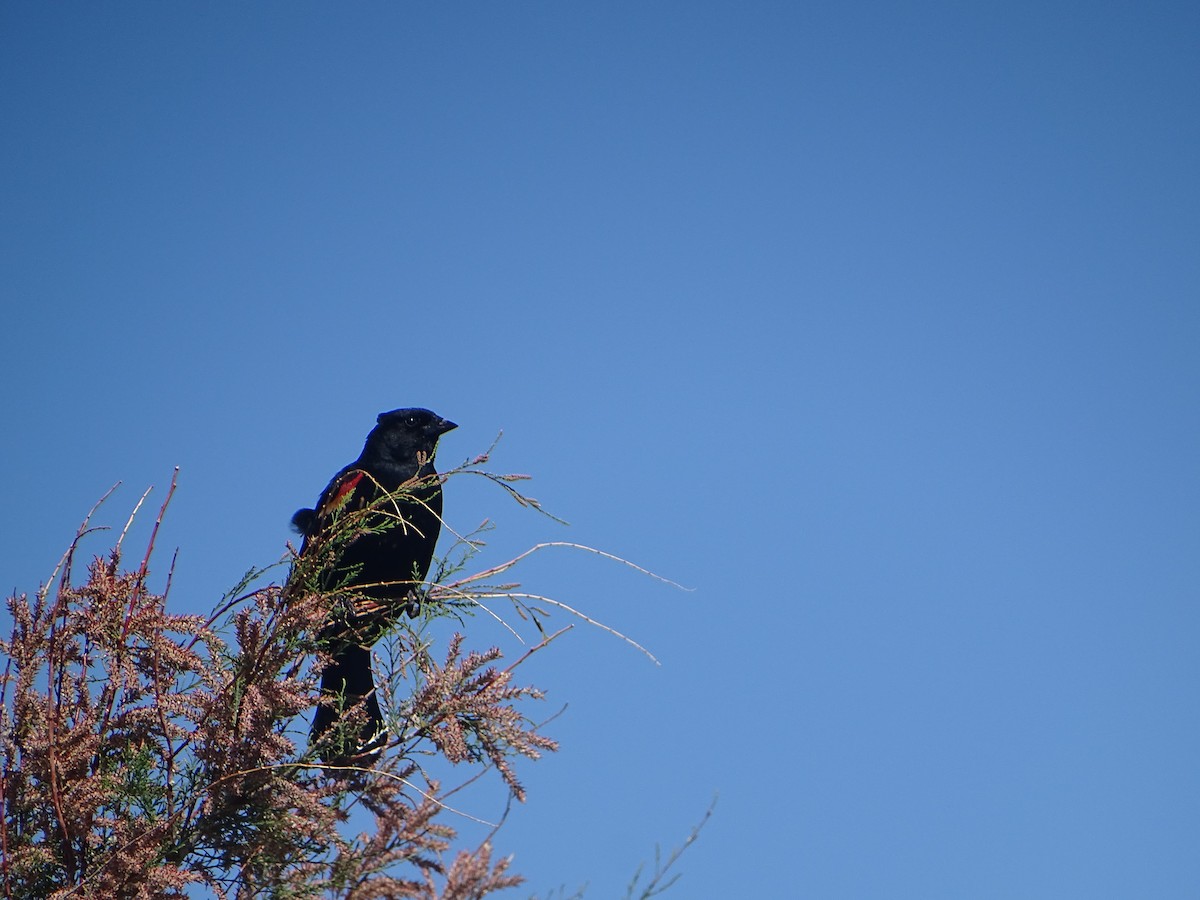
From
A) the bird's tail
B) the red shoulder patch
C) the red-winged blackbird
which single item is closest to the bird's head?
the red-winged blackbird

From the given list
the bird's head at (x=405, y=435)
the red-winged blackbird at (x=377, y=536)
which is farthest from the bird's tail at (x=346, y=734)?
the bird's head at (x=405, y=435)

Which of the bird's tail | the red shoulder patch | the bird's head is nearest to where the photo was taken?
the bird's tail

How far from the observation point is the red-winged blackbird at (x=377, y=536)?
3.66 m

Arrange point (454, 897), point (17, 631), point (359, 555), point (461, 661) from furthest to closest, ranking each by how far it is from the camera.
→ 1. point (359, 555)
2. point (461, 661)
3. point (17, 631)
4. point (454, 897)

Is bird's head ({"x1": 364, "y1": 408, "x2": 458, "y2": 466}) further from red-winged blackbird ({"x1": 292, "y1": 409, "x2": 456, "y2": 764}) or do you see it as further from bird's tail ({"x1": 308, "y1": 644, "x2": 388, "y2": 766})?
bird's tail ({"x1": 308, "y1": 644, "x2": 388, "y2": 766})

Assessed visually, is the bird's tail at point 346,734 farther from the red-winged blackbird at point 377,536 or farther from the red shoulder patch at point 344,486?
the red shoulder patch at point 344,486

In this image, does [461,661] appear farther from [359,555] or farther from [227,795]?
[359,555]

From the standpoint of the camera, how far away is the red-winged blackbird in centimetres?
366

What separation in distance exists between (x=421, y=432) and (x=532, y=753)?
115 inches

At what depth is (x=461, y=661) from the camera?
317cm

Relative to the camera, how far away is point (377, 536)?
211 inches

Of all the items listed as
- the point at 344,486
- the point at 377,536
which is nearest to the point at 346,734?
the point at 344,486

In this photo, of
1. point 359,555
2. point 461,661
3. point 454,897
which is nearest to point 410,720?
point 461,661

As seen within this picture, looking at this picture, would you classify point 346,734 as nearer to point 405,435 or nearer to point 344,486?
point 344,486
